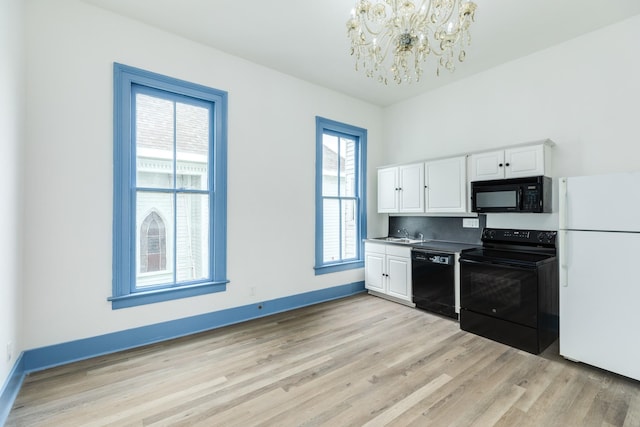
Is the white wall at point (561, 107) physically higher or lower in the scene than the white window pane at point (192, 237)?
higher

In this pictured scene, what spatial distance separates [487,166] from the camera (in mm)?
3402

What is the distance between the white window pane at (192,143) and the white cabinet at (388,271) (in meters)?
2.51

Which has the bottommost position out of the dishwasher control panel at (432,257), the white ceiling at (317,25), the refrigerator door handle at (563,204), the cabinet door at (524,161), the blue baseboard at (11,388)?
the blue baseboard at (11,388)

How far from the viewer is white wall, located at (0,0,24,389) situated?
1.84 metres

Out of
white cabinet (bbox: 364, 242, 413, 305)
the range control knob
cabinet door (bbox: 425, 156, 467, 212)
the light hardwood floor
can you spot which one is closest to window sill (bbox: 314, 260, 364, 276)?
white cabinet (bbox: 364, 242, 413, 305)

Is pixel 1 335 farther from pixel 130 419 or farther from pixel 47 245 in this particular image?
pixel 130 419

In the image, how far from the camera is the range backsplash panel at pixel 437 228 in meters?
3.84

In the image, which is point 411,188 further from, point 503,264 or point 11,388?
point 11,388

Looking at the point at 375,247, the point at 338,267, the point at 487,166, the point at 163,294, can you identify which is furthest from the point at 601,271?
the point at 163,294

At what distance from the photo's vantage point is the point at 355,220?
15.3ft

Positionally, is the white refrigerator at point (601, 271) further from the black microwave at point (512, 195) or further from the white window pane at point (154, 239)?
the white window pane at point (154, 239)

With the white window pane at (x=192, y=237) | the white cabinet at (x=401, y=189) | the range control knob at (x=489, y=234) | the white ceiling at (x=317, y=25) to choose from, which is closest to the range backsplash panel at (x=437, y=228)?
the range control knob at (x=489, y=234)

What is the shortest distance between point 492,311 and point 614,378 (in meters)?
0.92

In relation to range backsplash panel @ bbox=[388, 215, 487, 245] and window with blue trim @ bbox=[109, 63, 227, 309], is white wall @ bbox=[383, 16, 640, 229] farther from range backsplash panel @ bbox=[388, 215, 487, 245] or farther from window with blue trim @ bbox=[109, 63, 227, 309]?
window with blue trim @ bbox=[109, 63, 227, 309]
